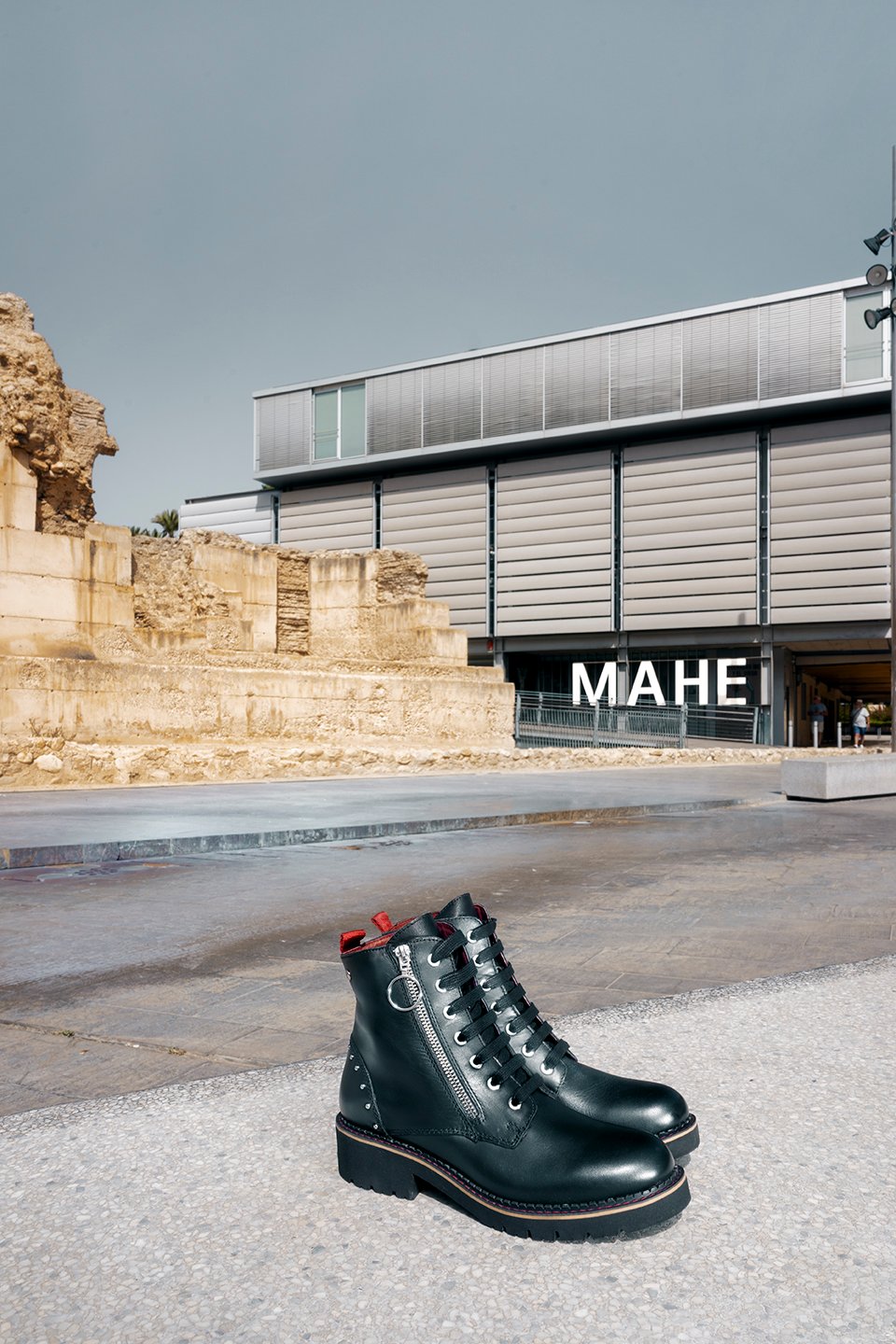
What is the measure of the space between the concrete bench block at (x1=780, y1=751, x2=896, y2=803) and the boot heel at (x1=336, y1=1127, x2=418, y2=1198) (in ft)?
43.0

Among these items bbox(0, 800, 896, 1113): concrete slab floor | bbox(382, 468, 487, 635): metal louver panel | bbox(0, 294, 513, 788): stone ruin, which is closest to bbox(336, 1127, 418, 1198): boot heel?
bbox(0, 800, 896, 1113): concrete slab floor

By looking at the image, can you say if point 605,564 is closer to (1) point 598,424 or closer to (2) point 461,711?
(1) point 598,424

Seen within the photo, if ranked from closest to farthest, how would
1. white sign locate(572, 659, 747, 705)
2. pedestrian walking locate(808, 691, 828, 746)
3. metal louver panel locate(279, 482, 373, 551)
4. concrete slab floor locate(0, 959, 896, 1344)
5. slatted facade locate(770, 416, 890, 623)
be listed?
concrete slab floor locate(0, 959, 896, 1344) → pedestrian walking locate(808, 691, 828, 746) → slatted facade locate(770, 416, 890, 623) → white sign locate(572, 659, 747, 705) → metal louver panel locate(279, 482, 373, 551)

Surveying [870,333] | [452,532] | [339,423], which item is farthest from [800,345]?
[339,423]

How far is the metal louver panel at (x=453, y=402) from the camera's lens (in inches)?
1847

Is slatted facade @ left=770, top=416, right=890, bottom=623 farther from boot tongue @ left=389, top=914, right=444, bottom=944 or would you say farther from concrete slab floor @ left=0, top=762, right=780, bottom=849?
boot tongue @ left=389, top=914, right=444, bottom=944

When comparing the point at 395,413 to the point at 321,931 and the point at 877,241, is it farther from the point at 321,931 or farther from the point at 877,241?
the point at 321,931

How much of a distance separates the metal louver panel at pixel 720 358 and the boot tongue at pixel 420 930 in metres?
42.6

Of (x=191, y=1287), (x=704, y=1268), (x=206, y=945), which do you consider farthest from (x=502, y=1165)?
(x=206, y=945)

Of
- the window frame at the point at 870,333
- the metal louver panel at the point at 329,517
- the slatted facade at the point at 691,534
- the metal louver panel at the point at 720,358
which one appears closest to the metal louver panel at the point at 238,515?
the metal louver panel at the point at 329,517

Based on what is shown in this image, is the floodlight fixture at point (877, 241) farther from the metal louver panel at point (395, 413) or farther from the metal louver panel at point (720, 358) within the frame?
the metal louver panel at point (395, 413)

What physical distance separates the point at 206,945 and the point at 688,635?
4081 cm

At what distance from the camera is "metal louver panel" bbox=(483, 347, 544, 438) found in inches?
1793

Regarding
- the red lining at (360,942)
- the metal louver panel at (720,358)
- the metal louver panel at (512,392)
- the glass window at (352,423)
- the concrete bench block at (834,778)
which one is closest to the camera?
the red lining at (360,942)
